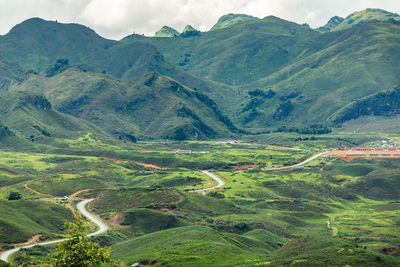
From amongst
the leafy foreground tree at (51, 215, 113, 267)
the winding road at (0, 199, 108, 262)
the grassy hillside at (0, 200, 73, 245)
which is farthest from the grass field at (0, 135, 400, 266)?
the leafy foreground tree at (51, 215, 113, 267)

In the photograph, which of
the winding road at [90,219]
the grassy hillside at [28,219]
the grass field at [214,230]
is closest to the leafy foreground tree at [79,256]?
the grass field at [214,230]

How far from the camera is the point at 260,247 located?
13588 centimetres

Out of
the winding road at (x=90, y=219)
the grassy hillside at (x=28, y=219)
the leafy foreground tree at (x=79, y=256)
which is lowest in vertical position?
the winding road at (x=90, y=219)

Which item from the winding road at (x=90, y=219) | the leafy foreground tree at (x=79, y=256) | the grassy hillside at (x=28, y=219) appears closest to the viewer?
the leafy foreground tree at (x=79, y=256)

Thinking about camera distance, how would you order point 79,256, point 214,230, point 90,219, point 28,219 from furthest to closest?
point 90,219, point 28,219, point 214,230, point 79,256

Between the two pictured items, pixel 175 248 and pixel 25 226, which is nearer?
pixel 175 248

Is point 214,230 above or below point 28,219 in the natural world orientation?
below

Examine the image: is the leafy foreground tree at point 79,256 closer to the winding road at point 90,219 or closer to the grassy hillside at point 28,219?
the winding road at point 90,219

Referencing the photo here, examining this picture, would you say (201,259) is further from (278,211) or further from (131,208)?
(278,211)

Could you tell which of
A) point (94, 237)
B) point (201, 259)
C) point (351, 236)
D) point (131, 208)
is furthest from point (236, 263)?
→ point (131, 208)

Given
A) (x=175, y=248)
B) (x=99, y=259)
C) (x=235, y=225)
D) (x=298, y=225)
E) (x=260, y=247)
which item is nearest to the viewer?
(x=99, y=259)

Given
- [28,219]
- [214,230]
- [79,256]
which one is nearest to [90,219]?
[28,219]

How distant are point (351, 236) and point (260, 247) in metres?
30.4

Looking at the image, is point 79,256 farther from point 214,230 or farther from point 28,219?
point 28,219
